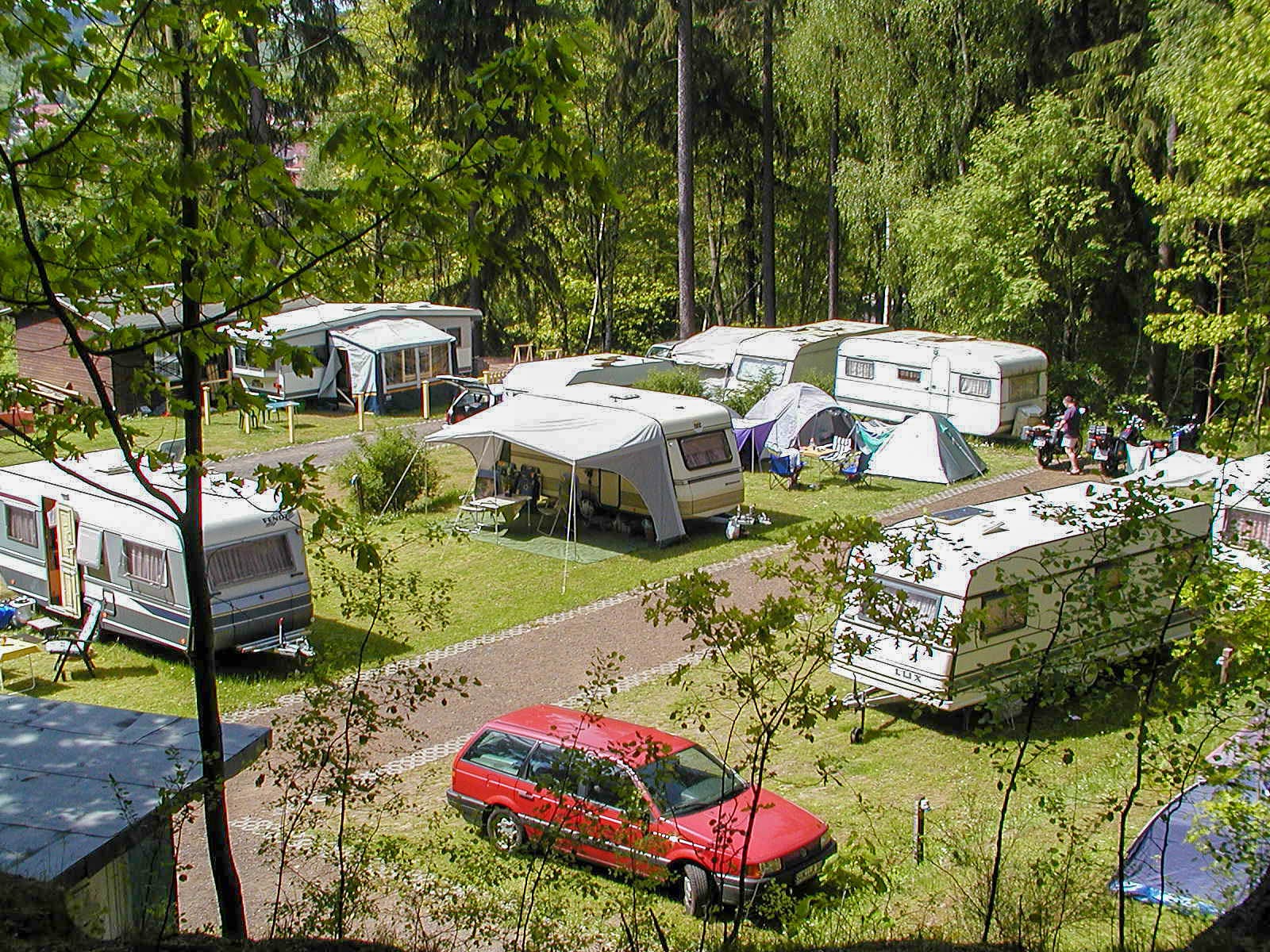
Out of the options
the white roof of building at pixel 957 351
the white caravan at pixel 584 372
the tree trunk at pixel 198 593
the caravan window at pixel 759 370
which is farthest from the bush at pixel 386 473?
the tree trunk at pixel 198 593

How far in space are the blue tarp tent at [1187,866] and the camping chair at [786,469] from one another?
1070 cm

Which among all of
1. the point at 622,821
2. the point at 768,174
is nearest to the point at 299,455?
the point at 768,174

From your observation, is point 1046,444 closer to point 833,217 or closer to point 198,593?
point 833,217

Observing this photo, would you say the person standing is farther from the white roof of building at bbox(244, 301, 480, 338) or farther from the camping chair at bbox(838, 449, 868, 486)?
the white roof of building at bbox(244, 301, 480, 338)

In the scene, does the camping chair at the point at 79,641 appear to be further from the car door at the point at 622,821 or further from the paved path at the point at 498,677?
the car door at the point at 622,821

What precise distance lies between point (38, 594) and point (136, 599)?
6.01ft

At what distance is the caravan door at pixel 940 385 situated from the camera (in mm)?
22234

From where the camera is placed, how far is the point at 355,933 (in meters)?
6.04

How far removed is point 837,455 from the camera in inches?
784

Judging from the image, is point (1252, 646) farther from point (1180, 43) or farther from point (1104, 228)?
point (1104, 228)

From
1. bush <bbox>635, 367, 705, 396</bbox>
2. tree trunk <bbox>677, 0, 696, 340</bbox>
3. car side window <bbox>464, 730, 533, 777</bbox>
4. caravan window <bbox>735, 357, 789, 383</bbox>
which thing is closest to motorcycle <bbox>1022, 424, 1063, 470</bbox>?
caravan window <bbox>735, 357, 789, 383</bbox>

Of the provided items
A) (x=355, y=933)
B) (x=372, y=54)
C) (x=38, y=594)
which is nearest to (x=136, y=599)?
(x=38, y=594)

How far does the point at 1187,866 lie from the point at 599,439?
9.34 metres

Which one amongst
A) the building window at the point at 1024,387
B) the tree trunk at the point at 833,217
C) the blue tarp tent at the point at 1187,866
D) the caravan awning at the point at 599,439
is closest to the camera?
the blue tarp tent at the point at 1187,866
